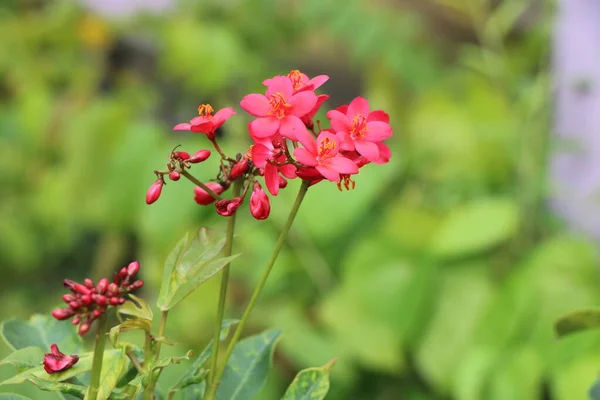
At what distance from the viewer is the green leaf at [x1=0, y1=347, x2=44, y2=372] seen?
29cm

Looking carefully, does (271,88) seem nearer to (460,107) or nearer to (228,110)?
(228,110)

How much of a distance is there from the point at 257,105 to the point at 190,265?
0.08 metres

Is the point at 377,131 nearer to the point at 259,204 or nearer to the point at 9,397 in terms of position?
the point at 259,204

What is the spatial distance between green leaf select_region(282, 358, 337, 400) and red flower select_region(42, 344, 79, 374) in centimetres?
11

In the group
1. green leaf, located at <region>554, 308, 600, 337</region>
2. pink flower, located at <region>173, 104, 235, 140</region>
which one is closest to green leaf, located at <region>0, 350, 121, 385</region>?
pink flower, located at <region>173, 104, 235, 140</region>

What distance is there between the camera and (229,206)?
0.94 ft

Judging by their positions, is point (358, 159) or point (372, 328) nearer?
point (358, 159)

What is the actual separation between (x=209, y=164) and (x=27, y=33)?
984 mm

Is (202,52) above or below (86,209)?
above

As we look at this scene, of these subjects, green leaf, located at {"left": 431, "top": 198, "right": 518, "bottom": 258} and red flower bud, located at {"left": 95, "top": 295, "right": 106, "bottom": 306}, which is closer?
red flower bud, located at {"left": 95, "top": 295, "right": 106, "bottom": 306}

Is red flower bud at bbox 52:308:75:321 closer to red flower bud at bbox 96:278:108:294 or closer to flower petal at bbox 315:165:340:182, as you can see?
red flower bud at bbox 96:278:108:294

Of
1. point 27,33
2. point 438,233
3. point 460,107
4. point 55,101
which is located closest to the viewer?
point 438,233

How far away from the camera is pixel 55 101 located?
167 cm

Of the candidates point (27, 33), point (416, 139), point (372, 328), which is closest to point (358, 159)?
point (372, 328)
